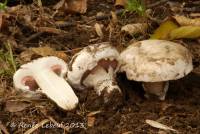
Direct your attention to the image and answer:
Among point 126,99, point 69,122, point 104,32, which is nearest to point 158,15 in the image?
point 104,32

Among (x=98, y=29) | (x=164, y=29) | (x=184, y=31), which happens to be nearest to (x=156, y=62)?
(x=184, y=31)

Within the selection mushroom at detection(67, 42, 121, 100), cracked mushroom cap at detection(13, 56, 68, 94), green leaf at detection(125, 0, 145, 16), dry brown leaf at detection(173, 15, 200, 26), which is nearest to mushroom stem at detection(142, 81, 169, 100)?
mushroom at detection(67, 42, 121, 100)

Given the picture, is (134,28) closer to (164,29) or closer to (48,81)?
(164,29)

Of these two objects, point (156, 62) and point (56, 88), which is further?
point (56, 88)

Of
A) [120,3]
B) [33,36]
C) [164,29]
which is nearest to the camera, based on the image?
[164,29]

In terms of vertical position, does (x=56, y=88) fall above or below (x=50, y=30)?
below
